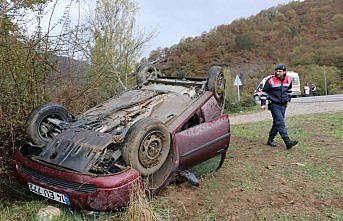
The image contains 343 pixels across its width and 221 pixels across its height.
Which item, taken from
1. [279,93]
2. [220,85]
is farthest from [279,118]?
[220,85]

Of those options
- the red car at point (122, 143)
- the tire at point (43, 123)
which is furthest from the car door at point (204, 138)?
the tire at point (43, 123)

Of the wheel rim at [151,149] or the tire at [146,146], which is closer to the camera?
the tire at [146,146]

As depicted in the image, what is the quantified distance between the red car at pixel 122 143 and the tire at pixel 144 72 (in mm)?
655

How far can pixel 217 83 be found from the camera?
5539 mm

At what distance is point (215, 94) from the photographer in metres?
5.48

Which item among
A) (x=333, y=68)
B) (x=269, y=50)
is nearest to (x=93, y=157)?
(x=333, y=68)

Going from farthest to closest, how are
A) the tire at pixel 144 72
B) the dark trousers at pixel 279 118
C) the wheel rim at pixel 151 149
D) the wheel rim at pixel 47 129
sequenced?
the dark trousers at pixel 279 118 → the tire at pixel 144 72 → the wheel rim at pixel 47 129 → the wheel rim at pixel 151 149

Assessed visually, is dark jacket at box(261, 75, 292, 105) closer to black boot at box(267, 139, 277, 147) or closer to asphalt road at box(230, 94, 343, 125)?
black boot at box(267, 139, 277, 147)

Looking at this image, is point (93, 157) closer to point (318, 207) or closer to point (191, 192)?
point (191, 192)

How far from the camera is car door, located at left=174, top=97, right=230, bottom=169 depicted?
454 cm

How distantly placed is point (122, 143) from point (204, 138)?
1.25 m

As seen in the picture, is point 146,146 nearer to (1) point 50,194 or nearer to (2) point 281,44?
(1) point 50,194

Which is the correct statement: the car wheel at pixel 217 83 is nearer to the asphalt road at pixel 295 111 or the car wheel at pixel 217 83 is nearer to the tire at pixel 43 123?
the tire at pixel 43 123

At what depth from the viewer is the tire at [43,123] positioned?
15.4 feet
